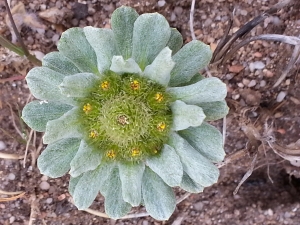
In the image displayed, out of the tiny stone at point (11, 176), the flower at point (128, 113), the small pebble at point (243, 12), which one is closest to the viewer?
the flower at point (128, 113)

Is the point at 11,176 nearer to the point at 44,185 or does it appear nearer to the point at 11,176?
the point at 11,176

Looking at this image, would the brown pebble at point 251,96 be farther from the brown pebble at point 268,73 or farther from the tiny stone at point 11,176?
the tiny stone at point 11,176

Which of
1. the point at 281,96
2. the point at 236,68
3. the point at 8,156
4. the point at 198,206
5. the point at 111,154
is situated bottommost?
the point at 198,206

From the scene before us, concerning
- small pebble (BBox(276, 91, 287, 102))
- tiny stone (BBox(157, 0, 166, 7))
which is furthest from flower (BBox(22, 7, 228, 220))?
small pebble (BBox(276, 91, 287, 102))

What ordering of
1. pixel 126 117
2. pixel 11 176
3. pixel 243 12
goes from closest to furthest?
pixel 126 117
pixel 243 12
pixel 11 176

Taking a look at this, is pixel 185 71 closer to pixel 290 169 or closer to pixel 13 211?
pixel 290 169

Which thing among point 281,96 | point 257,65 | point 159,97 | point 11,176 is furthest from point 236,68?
point 11,176

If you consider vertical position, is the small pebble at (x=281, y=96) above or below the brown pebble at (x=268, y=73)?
below

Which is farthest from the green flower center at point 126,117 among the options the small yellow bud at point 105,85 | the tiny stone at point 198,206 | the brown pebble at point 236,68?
the tiny stone at point 198,206

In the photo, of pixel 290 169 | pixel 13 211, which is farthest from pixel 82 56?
pixel 290 169
